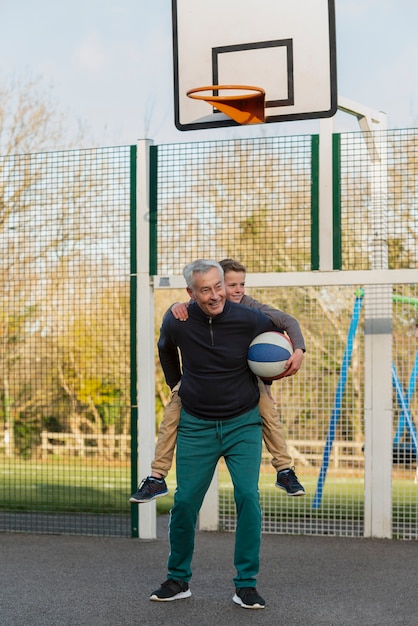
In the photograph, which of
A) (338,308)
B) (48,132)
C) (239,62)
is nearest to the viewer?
(239,62)

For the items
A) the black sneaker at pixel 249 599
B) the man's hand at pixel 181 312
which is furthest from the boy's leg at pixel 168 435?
the black sneaker at pixel 249 599

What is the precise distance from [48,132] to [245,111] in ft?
40.1

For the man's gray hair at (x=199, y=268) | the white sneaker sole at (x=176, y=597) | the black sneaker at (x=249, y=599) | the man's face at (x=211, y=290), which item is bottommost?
the white sneaker sole at (x=176, y=597)

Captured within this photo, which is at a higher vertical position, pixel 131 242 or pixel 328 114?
pixel 328 114

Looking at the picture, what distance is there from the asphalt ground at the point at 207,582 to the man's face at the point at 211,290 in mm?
1672

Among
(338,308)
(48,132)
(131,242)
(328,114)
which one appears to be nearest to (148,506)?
(131,242)

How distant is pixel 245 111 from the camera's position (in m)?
6.77

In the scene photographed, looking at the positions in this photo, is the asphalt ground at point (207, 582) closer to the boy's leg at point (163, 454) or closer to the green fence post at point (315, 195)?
the boy's leg at point (163, 454)

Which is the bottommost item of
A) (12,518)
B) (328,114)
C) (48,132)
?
(12,518)

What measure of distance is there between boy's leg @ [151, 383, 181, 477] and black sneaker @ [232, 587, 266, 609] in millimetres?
836

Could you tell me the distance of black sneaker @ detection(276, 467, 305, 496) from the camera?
5.54 m

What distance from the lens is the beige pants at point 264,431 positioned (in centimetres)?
569

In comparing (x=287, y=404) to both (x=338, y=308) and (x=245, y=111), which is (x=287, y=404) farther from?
(x=245, y=111)

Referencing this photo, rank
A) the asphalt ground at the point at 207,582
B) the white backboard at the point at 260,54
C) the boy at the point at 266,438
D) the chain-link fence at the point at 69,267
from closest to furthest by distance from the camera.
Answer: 1. the asphalt ground at the point at 207,582
2. the boy at the point at 266,438
3. the white backboard at the point at 260,54
4. the chain-link fence at the point at 69,267
